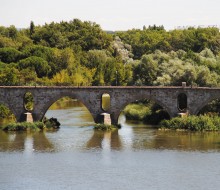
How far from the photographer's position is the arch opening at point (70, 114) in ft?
278

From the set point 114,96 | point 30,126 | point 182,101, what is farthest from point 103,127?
point 182,101

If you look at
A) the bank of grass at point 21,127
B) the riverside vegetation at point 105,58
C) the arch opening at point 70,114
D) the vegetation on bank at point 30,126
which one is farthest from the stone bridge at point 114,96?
the riverside vegetation at point 105,58

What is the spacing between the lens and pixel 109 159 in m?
61.9

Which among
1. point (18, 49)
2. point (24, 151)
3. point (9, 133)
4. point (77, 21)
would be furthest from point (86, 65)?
point (24, 151)

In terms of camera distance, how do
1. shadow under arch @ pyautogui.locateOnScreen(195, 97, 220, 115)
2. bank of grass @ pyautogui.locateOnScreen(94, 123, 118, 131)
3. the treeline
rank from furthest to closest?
the treeline, shadow under arch @ pyautogui.locateOnScreen(195, 97, 220, 115), bank of grass @ pyautogui.locateOnScreen(94, 123, 118, 131)

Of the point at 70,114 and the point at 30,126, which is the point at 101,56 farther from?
the point at 30,126

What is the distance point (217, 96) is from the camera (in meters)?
76.9

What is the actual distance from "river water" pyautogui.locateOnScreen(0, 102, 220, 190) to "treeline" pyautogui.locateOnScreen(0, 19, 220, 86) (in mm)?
17041

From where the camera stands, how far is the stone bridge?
77938 mm

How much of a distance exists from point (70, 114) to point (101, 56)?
29.1 meters

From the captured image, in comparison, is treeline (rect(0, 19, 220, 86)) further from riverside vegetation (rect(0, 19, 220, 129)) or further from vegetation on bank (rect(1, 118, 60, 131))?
vegetation on bank (rect(1, 118, 60, 131))

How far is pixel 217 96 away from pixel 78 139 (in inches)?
593

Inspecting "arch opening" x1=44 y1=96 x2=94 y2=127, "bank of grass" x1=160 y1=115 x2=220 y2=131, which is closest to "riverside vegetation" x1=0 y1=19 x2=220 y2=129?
"arch opening" x1=44 y1=96 x2=94 y2=127

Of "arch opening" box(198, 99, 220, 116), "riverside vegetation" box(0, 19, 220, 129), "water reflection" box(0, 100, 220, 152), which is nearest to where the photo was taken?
"water reflection" box(0, 100, 220, 152)
